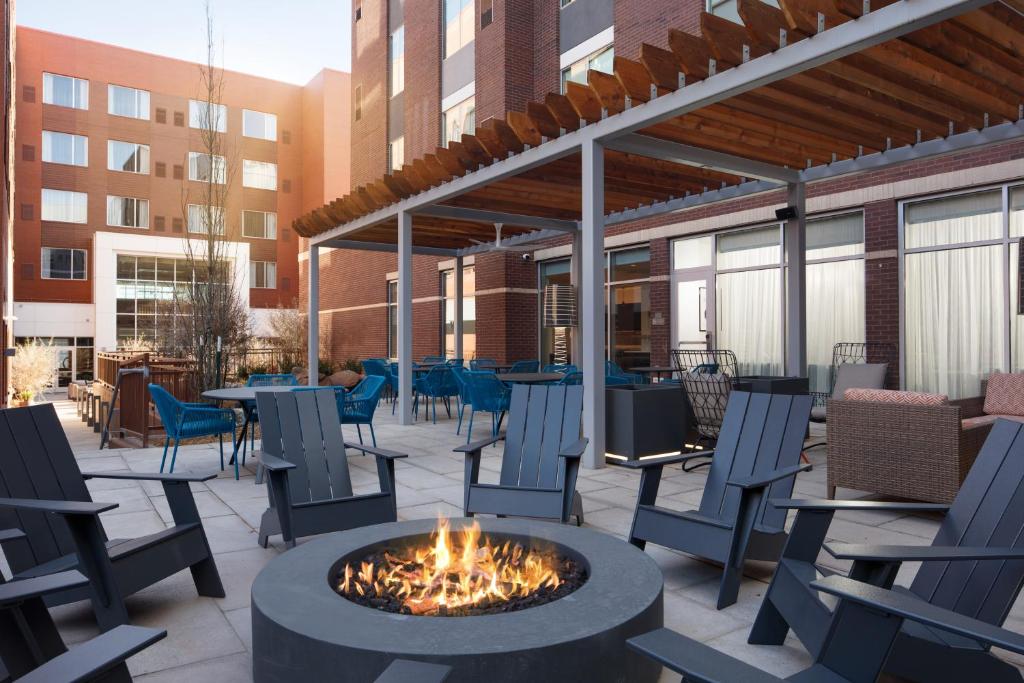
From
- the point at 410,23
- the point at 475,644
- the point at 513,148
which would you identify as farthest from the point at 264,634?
the point at 410,23

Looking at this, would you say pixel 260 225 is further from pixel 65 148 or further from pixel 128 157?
pixel 65 148

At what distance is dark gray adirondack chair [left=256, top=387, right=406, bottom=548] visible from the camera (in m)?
3.54

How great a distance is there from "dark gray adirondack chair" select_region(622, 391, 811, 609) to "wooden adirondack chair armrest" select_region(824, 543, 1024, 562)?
958 millimetres

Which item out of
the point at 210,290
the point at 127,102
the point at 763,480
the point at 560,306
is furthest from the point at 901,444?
the point at 127,102

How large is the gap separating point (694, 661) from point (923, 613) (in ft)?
1.68

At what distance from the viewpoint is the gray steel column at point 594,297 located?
249 inches

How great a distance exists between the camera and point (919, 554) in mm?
1871

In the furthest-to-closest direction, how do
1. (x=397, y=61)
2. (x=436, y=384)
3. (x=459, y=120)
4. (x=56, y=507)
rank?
(x=397, y=61) < (x=459, y=120) < (x=436, y=384) < (x=56, y=507)

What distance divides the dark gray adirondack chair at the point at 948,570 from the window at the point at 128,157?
103ft

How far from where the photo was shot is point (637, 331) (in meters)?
12.5

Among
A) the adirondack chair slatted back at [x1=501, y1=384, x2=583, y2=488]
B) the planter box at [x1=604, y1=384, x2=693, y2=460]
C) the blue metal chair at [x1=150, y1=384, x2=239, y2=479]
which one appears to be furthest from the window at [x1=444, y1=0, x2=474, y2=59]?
the adirondack chair slatted back at [x1=501, y1=384, x2=583, y2=488]

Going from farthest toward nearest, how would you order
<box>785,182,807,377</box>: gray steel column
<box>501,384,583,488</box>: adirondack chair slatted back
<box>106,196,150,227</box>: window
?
1. <box>106,196,150,227</box>: window
2. <box>785,182,807,377</box>: gray steel column
3. <box>501,384,583,488</box>: adirondack chair slatted back

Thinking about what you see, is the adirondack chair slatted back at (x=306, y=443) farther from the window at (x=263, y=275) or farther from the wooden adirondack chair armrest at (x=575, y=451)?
the window at (x=263, y=275)

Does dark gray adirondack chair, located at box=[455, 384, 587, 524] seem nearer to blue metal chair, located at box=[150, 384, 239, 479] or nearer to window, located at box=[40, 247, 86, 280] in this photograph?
blue metal chair, located at box=[150, 384, 239, 479]
